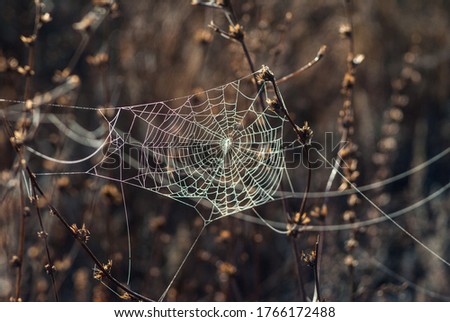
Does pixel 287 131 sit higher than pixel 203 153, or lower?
higher

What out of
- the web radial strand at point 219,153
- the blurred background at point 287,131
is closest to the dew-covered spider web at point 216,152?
the web radial strand at point 219,153

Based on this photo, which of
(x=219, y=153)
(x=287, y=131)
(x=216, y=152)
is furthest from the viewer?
(x=287, y=131)

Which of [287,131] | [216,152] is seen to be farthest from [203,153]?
[287,131]

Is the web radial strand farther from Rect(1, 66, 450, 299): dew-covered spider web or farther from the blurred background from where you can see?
the blurred background

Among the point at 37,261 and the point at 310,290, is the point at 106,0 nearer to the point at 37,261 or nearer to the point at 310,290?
the point at 37,261

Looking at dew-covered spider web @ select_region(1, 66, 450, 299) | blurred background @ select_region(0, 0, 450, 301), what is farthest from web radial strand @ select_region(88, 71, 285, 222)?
blurred background @ select_region(0, 0, 450, 301)

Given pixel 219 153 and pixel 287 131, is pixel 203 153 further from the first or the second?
pixel 287 131
